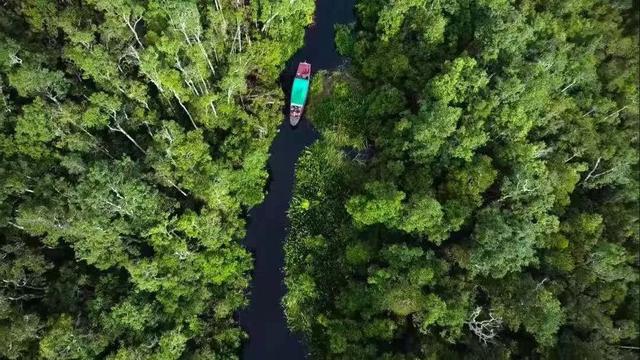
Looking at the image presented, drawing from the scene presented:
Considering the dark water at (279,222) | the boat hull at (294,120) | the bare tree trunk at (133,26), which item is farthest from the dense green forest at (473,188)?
the bare tree trunk at (133,26)

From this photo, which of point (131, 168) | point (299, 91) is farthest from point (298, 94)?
point (131, 168)

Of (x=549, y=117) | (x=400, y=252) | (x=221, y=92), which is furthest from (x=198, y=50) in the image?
(x=549, y=117)

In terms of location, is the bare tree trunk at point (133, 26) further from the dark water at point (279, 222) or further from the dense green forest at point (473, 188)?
the dense green forest at point (473, 188)

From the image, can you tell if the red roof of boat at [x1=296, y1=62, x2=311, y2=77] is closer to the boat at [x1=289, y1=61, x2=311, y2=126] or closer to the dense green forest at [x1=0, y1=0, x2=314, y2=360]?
the boat at [x1=289, y1=61, x2=311, y2=126]

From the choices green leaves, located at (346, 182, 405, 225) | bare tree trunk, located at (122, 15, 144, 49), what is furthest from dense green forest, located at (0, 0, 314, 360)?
green leaves, located at (346, 182, 405, 225)

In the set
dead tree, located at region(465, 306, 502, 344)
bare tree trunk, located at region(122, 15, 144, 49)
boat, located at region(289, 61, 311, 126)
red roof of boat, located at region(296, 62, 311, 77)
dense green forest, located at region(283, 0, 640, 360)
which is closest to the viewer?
dead tree, located at region(465, 306, 502, 344)

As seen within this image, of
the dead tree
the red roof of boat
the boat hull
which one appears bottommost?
the dead tree

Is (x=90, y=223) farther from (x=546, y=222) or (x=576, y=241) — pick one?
(x=576, y=241)
